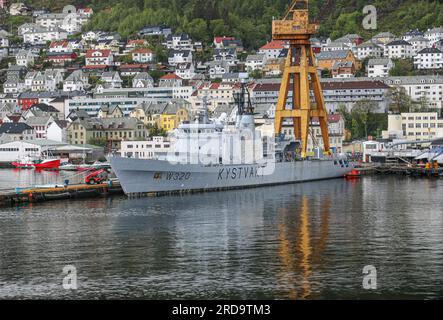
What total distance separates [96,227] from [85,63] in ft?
260

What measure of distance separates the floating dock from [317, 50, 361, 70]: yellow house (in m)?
52.2

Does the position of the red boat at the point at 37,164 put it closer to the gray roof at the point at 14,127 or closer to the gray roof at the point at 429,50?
the gray roof at the point at 14,127

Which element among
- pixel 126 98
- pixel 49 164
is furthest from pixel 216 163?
pixel 126 98

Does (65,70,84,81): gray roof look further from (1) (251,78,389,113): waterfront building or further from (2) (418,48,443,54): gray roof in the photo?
(2) (418,48,443,54): gray roof

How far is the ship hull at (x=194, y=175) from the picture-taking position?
42.9m

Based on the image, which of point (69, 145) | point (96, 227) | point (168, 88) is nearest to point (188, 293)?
point (96, 227)

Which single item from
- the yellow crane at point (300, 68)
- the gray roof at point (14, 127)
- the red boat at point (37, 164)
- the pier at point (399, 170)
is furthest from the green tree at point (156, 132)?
the yellow crane at point (300, 68)

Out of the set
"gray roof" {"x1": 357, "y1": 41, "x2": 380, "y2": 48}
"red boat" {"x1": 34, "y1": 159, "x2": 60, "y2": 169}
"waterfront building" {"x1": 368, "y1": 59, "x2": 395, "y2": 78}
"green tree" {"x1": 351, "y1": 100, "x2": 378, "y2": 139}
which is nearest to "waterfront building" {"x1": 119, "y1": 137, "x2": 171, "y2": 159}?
"red boat" {"x1": 34, "y1": 159, "x2": 60, "y2": 169}

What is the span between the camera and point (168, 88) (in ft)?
305

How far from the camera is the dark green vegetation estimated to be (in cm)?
11125

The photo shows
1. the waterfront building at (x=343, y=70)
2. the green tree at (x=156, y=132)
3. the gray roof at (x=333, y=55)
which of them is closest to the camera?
the green tree at (x=156, y=132)

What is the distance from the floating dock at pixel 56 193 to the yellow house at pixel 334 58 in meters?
52.2

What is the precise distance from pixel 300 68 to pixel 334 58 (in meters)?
43.4
